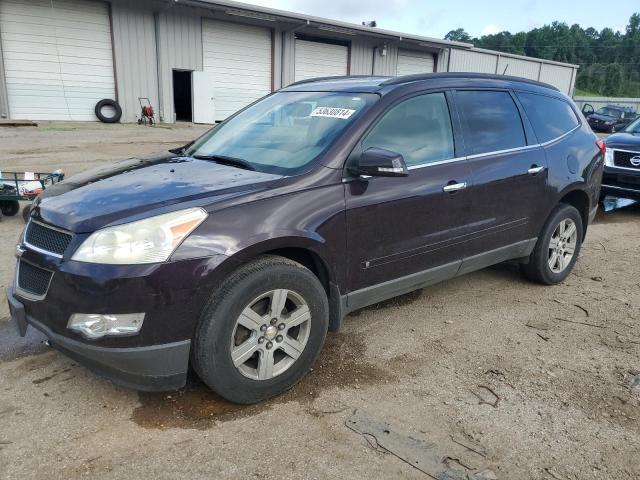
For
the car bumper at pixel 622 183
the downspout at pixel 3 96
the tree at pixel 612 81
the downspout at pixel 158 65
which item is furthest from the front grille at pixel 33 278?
the tree at pixel 612 81

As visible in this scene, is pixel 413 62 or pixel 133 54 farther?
pixel 413 62

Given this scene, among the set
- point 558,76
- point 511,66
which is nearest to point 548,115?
point 511,66

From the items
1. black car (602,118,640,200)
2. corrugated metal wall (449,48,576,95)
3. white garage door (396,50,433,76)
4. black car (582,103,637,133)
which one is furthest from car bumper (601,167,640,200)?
black car (582,103,637,133)

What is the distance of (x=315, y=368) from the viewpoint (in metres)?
3.32

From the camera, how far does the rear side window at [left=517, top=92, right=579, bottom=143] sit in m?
4.56

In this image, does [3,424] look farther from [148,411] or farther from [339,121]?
[339,121]

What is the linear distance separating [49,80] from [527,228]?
1793 cm

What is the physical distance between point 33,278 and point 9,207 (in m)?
4.69

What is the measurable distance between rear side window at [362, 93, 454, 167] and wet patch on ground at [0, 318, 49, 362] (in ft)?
8.18

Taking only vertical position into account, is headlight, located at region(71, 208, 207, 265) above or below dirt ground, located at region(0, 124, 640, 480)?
above

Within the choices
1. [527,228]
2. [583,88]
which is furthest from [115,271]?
[583,88]

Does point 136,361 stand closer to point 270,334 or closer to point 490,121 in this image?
point 270,334

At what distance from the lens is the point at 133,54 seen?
18984 millimetres

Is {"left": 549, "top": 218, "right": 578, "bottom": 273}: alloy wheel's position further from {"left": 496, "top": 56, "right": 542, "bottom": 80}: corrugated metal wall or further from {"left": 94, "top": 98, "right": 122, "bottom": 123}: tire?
{"left": 496, "top": 56, "right": 542, "bottom": 80}: corrugated metal wall
